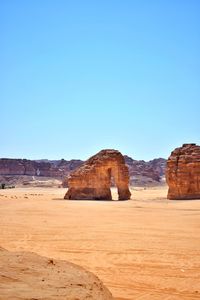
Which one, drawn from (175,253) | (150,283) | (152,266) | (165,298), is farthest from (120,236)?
(165,298)

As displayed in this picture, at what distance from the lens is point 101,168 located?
1330 inches

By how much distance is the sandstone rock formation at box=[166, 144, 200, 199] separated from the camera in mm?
33156

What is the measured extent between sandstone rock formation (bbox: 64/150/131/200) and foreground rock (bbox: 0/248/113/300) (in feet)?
91.0

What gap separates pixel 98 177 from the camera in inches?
1325

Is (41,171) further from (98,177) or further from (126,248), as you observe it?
(126,248)

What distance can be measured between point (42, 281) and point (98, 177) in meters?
29.2

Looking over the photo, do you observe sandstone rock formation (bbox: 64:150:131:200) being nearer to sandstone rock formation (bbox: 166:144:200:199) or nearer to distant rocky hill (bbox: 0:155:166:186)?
sandstone rock formation (bbox: 166:144:200:199)

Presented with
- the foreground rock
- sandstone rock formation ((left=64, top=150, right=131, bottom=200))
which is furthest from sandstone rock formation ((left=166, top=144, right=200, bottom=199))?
the foreground rock

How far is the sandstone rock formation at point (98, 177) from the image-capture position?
3362cm

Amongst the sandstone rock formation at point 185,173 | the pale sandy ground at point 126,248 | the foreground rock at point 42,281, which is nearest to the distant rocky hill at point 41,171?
the sandstone rock formation at point 185,173

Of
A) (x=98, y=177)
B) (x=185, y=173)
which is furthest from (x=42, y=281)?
(x=185, y=173)

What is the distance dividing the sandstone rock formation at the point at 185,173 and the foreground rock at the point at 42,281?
28.4 metres

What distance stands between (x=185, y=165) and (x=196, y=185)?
6.21 feet

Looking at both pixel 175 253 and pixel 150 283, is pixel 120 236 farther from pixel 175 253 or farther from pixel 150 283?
pixel 150 283
